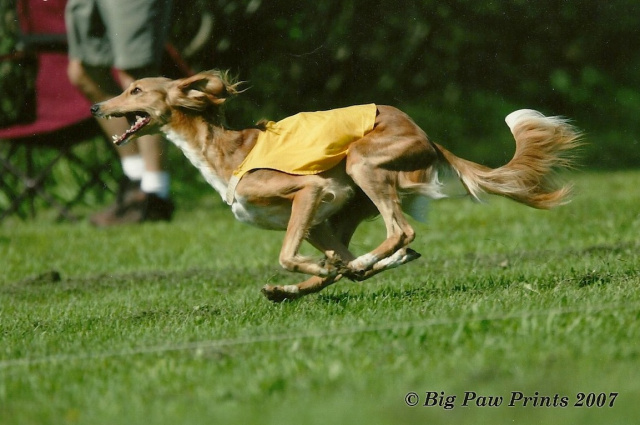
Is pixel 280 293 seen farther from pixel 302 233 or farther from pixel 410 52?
pixel 410 52

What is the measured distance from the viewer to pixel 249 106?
11.3m

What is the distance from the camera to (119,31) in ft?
30.1

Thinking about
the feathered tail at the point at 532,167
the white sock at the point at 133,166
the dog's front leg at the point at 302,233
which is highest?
the feathered tail at the point at 532,167

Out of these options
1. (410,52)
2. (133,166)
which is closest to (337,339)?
(133,166)

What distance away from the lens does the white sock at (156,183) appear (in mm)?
9938

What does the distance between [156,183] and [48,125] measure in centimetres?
147

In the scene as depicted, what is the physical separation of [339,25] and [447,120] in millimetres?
4281

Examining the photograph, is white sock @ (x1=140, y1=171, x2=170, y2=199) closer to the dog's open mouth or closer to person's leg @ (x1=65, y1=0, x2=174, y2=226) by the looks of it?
person's leg @ (x1=65, y1=0, x2=174, y2=226)

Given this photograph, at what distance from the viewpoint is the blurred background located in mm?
9016

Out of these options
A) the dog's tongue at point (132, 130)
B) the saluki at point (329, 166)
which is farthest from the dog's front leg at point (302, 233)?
the dog's tongue at point (132, 130)

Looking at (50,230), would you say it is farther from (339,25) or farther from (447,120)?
(447,120)


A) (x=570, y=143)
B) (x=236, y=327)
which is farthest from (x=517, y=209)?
(x=236, y=327)

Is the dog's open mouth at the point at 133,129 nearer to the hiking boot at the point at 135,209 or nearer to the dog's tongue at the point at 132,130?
the dog's tongue at the point at 132,130

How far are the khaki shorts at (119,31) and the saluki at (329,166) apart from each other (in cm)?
276
